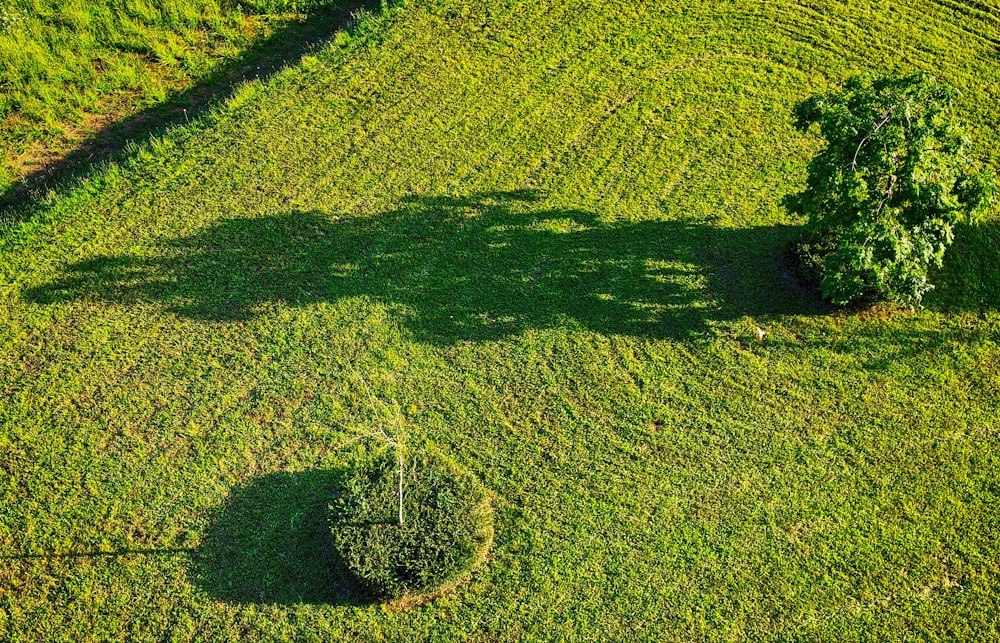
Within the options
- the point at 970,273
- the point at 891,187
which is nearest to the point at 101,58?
the point at 891,187

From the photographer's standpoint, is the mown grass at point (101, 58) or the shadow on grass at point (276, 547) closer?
the shadow on grass at point (276, 547)

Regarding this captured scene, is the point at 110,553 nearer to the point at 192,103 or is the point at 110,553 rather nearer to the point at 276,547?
the point at 276,547

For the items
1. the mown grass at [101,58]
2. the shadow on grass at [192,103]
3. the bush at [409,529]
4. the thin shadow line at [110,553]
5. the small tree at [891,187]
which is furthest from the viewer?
the mown grass at [101,58]

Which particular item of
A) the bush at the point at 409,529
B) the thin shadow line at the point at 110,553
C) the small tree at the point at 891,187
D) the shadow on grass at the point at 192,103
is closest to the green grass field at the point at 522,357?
the thin shadow line at the point at 110,553

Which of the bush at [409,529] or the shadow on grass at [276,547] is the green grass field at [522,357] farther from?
the bush at [409,529]

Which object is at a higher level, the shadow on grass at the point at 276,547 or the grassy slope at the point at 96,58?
the grassy slope at the point at 96,58

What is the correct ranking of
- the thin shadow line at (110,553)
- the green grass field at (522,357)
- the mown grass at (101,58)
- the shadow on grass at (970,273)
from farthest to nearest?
the mown grass at (101,58), the shadow on grass at (970,273), the thin shadow line at (110,553), the green grass field at (522,357)

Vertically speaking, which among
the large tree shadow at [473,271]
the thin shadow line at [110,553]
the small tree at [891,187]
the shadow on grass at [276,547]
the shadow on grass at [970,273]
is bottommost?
the thin shadow line at [110,553]
